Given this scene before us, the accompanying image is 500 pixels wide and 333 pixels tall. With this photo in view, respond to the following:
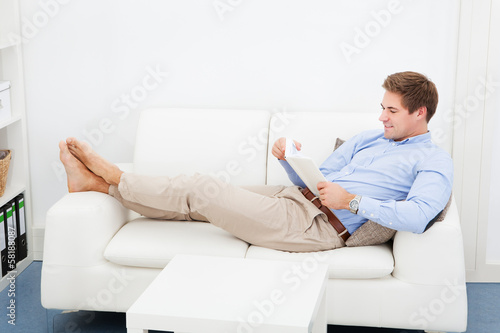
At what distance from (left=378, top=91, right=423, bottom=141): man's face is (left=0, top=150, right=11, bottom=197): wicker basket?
1.77 meters

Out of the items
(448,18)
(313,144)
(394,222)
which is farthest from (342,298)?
(448,18)

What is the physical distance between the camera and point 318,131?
10.4 feet

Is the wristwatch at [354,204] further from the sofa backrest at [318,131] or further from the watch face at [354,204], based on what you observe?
the sofa backrest at [318,131]

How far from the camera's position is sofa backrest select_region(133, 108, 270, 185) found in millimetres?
3189

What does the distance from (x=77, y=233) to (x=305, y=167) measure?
919 millimetres

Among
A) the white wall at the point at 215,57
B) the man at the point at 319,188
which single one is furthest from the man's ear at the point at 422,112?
the white wall at the point at 215,57

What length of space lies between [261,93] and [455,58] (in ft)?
3.04

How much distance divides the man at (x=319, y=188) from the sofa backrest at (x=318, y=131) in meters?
0.22

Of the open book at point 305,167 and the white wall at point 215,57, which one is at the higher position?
the white wall at point 215,57

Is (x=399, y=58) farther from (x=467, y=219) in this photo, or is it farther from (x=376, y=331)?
(x=376, y=331)

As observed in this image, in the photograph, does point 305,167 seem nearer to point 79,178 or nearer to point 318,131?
point 318,131

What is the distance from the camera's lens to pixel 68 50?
352 centimetres

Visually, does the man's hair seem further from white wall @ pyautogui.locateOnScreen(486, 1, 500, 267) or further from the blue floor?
the blue floor

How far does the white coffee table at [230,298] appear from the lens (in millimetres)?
1996
